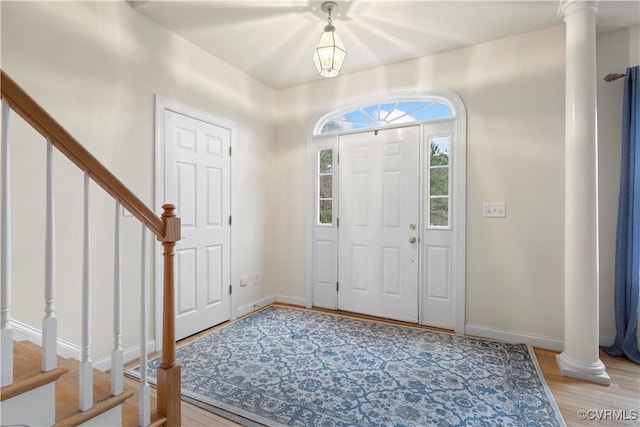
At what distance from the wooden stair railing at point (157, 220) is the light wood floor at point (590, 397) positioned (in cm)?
28

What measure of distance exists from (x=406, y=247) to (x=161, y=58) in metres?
2.93

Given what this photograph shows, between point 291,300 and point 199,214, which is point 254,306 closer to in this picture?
point 291,300

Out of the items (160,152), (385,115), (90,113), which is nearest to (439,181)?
(385,115)

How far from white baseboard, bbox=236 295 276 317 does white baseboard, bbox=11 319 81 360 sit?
63.3 inches

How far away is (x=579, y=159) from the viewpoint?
231 cm

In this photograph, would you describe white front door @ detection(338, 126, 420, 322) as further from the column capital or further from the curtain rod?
the curtain rod

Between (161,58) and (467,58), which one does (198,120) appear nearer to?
(161,58)

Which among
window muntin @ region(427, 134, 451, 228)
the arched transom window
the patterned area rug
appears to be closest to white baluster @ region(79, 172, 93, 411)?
the patterned area rug

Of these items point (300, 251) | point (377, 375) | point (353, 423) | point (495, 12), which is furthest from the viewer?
point (300, 251)

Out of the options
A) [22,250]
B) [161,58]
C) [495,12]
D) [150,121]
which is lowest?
[22,250]

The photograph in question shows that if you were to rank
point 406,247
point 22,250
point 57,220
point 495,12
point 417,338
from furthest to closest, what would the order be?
point 406,247 → point 417,338 → point 495,12 → point 57,220 → point 22,250

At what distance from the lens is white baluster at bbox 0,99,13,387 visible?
106cm

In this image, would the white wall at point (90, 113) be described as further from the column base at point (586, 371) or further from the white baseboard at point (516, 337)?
the column base at point (586, 371)

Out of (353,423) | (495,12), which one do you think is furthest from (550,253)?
(353,423)
